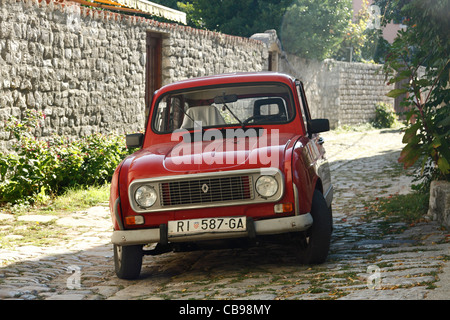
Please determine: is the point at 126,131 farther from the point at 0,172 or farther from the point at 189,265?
the point at 189,265

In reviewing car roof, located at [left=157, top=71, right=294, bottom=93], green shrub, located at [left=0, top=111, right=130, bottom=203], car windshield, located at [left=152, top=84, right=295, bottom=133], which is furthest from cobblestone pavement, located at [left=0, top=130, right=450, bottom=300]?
car roof, located at [left=157, top=71, right=294, bottom=93]

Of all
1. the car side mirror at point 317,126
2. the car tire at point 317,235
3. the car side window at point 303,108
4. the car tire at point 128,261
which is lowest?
the car tire at point 128,261

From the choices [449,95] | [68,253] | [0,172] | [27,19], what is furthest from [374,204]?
[27,19]

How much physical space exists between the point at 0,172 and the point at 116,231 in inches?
168

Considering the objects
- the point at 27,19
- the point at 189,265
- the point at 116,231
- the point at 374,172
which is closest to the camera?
the point at 116,231

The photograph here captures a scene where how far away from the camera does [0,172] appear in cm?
913

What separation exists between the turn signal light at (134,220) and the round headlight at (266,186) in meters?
0.96

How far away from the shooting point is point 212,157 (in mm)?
5480

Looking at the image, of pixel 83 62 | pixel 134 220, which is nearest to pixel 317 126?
pixel 134 220

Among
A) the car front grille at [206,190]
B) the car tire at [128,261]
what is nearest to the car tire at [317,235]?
the car front grille at [206,190]

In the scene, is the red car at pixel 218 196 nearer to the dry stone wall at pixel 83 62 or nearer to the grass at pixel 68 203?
the dry stone wall at pixel 83 62

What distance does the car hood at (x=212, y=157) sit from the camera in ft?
17.5

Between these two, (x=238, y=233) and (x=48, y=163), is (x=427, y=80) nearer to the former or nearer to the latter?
(x=238, y=233)

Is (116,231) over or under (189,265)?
over
